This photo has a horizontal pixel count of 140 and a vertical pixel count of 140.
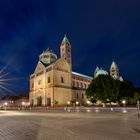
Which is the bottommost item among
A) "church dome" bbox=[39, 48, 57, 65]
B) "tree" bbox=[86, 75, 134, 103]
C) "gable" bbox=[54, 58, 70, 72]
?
"tree" bbox=[86, 75, 134, 103]

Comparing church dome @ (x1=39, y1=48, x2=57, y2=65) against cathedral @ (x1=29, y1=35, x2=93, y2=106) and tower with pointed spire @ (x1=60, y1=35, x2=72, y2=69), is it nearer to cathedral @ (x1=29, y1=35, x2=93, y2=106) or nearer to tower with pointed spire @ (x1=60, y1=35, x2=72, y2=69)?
cathedral @ (x1=29, y1=35, x2=93, y2=106)

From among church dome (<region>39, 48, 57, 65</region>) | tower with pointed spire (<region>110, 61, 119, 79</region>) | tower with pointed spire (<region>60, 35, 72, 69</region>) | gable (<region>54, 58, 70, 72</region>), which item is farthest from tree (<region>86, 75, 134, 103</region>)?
tower with pointed spire (<region>110, 61, 119, 79</region>)

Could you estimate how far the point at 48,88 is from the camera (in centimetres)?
8150

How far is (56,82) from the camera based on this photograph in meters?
79.8

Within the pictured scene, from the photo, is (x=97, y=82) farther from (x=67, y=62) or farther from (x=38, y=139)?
(x=38, y=139)

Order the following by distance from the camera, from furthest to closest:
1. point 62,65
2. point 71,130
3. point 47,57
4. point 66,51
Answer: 1. point 47,57
2. point 66,51
3. point 62,65
4. point 71,130

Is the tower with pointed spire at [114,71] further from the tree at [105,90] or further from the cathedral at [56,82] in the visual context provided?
the tree at [105,90]

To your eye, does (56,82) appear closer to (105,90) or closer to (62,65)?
(62,65)

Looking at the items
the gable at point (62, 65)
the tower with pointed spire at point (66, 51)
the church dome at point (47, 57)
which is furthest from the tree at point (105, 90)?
the church dome at point (47, 57)

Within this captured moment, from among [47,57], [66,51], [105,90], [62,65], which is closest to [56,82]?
[62,65]

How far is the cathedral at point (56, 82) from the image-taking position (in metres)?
79.1

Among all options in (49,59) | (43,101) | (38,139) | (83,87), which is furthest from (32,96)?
(38,139)

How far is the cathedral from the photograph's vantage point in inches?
3115

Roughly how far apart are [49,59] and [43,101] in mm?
23329
